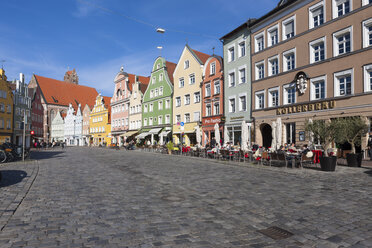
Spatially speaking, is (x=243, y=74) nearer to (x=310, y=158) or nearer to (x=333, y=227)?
(x=310, y=158)

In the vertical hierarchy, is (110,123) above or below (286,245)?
above

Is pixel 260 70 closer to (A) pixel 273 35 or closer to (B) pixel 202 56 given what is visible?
(A) pixel 273 35

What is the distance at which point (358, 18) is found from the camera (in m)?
18.5

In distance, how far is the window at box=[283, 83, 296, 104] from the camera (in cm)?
2341

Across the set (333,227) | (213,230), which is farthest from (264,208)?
(213,230)

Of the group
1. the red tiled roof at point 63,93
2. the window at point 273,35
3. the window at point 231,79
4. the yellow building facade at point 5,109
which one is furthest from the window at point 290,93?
the red tiled roof at point 63,93

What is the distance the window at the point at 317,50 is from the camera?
21.3 metres

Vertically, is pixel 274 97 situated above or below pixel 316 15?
below

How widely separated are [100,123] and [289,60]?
5409 cm

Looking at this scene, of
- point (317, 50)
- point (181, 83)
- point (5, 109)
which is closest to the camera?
point (317, 50)

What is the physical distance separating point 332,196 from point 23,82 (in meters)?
65.8

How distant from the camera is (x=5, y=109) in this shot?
49.7m

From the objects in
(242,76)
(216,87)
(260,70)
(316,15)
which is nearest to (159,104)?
(216,87)

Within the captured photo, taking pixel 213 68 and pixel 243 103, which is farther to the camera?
pixel 213 68
